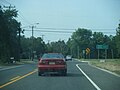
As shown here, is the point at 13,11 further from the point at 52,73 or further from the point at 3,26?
the point at 52,73

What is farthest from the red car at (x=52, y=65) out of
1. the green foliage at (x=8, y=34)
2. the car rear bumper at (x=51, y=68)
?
the green foliage at (x=8, y=34)

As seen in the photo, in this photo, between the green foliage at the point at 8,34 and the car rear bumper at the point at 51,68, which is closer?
the car rear bumper at the point at 51,68

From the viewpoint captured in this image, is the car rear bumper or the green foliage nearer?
the car rear bumper

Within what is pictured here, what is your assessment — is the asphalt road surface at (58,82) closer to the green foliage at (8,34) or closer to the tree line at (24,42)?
the tree line at (24,42)

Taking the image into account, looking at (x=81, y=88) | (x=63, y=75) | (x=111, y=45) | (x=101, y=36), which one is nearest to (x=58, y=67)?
(x=63, y=75)

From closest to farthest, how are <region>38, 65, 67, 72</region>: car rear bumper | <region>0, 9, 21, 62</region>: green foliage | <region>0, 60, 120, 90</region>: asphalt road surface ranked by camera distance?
<region>0, 60, 120, 90</region>: asphalt road surface → <region>38, 65, 67, 72</region>: car rear bumper → <region>0, 9, 21, 62</region>: green foliage

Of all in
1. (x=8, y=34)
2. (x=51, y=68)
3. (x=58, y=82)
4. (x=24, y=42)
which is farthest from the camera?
A: (x=24, y=42)

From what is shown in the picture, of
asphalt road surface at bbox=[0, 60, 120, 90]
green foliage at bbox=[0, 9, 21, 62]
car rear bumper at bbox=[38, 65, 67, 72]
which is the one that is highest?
green foliage at bbox=[0, 9, 21, 62]

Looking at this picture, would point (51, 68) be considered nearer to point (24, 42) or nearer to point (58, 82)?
point (58, 82)

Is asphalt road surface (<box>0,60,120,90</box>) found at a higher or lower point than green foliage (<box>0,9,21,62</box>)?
lower

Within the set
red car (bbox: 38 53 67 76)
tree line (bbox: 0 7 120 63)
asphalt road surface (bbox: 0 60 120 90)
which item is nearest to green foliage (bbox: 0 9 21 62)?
tree line (bbox: 0 7 120 63)

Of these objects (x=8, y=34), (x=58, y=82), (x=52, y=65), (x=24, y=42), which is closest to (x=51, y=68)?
(x=52, y=65)

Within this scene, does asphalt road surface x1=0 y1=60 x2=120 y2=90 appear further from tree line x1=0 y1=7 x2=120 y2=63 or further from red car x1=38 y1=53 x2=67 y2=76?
tree line x1=0 y1=7 x2=120 y2=63

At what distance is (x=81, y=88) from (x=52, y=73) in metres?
11.5
